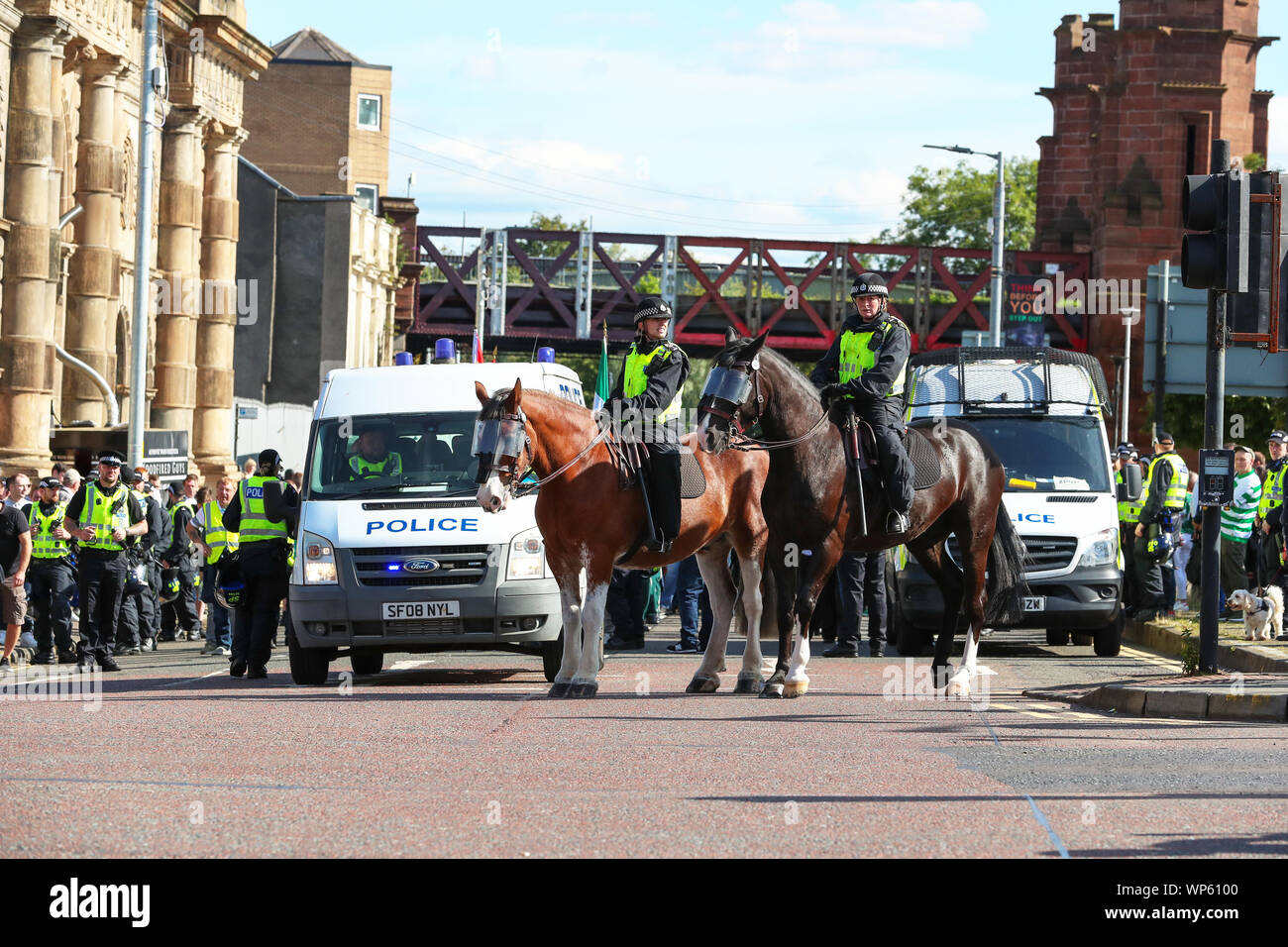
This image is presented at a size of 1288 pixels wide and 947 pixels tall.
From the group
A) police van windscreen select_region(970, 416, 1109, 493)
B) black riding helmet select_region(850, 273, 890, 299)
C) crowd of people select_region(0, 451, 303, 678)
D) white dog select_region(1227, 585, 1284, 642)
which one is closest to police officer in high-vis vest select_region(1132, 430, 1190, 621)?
police van windscreen select_region(970, 416, 1109, 493)

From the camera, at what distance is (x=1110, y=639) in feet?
65.8

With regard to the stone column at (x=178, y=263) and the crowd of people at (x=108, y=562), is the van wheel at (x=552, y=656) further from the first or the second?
the stone column at (x=178, y=263)

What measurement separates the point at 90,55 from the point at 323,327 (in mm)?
24250

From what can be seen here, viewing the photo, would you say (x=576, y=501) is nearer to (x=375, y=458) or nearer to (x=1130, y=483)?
(x=375, y=458)

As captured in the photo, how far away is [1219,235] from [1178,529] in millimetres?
9850

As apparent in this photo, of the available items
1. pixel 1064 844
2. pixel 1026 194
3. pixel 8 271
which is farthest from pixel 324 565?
pixel 1026 194

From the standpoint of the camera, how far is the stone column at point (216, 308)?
4991 cm

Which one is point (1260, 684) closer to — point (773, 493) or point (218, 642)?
point (773, 493)

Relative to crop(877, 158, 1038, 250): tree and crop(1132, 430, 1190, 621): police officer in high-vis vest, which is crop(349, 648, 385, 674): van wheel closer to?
crop(1132, 430, 1190, 621): police officer in high-vis vest

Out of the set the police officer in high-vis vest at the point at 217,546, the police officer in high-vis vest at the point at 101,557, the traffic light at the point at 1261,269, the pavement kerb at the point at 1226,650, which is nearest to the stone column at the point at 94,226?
the police officer in high-vis vest at the point at 217,546

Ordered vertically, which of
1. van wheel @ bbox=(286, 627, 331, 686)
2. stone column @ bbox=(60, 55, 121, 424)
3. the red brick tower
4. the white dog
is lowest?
van wheel @ bbox=(286, 627, 331, 686)

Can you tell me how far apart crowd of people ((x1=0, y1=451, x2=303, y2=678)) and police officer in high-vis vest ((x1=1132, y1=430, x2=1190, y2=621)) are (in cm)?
917

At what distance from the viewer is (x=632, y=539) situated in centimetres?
1434

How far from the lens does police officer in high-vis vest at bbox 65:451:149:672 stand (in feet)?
62.0
